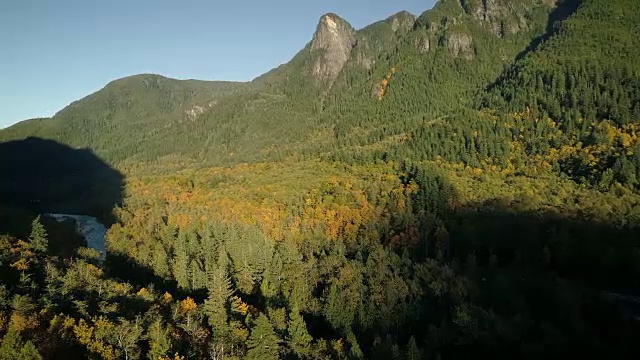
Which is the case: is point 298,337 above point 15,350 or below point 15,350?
below

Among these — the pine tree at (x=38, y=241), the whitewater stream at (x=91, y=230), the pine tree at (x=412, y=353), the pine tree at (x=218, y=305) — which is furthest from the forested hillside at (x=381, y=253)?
the whitewater stream at (x=91, y=230)

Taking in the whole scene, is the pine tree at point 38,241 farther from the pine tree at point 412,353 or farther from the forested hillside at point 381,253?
the pine tree at point 412,353

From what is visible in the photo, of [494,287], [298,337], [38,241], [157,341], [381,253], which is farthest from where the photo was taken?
[381,253]

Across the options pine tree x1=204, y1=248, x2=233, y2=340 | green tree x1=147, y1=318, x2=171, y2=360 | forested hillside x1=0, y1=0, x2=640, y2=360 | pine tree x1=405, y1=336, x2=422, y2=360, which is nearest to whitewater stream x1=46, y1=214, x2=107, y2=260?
forested hillside x1=0, y1=0, x2=640, y2=360

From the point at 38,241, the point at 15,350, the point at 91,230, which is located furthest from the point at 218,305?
the point at 91,230

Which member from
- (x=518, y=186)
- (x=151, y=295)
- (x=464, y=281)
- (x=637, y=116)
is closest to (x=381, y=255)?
(x=464, y=281)

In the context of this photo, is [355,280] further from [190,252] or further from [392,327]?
[190,252]

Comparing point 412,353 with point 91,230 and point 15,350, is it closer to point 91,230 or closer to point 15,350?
point 15,350

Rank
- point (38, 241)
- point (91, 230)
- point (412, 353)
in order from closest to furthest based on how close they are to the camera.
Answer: point (412, 353) → point (38, 241) → point (91, 230)
